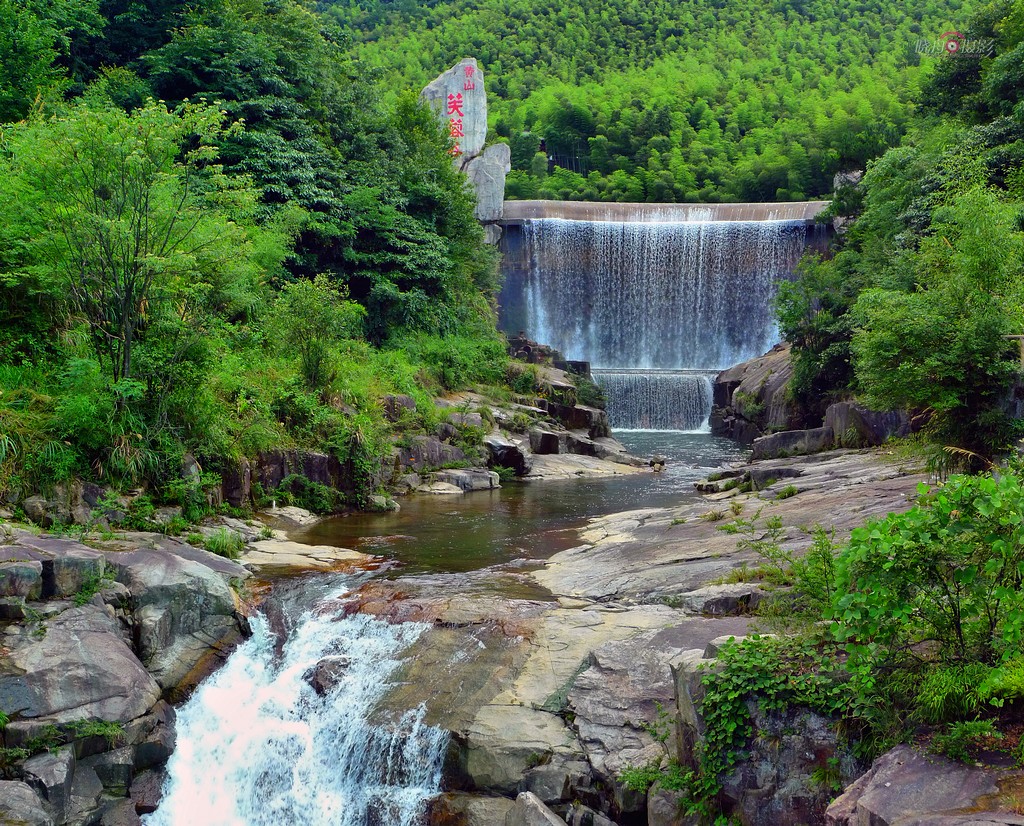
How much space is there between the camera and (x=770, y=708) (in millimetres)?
5672

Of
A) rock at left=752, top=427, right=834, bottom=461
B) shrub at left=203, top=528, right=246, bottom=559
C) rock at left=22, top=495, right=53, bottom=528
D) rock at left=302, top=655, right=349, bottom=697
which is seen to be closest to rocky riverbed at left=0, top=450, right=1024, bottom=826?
rock at left=302, top=655, right=349, bottom=697

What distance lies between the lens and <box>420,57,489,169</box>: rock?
42.0 m

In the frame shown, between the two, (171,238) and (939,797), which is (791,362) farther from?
(939,797)

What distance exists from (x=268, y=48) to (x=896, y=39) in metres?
Result: 65.9

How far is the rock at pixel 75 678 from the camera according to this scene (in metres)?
6.90

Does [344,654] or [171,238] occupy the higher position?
[171,238]

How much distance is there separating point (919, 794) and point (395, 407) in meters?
15.9

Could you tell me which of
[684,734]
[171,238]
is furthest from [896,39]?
[684,734]

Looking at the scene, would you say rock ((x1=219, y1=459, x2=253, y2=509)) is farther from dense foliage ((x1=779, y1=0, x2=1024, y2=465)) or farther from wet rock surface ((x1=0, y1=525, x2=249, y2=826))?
dense foliage ((x1=779, y1=0, x2=1024, y2=465))

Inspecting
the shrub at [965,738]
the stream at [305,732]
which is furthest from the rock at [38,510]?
the shrub at [965,738]

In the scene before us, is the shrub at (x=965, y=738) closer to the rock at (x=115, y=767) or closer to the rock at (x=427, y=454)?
the rock at (x=115, y=767)

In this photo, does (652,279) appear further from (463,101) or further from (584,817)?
(584,817)

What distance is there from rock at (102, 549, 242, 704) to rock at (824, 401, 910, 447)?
40.5 feet

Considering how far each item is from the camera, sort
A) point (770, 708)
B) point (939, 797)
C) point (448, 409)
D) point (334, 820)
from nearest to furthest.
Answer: point (939, 797), point (770, 708), point (334, 820), point (448, 409)
